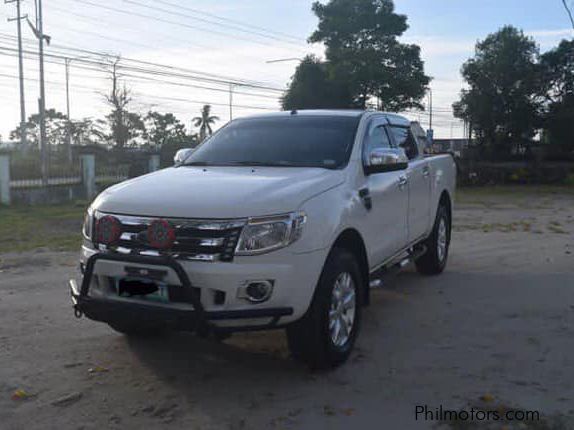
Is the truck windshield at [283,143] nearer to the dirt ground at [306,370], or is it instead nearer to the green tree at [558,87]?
the dirt ground at [306,370]

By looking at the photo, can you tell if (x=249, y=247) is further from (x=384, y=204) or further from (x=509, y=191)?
(x=509, y=191)

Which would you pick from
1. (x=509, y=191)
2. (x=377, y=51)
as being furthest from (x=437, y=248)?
(x=377, y=51)

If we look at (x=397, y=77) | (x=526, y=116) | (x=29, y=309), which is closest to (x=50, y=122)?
(x=397, y=77)

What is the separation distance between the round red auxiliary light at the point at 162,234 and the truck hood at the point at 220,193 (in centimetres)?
7

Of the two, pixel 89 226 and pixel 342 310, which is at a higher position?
pixel 89 226

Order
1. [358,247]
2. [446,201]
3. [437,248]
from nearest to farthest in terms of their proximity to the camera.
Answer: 1. [358,247]
2. [437,248]
3. [446,201]

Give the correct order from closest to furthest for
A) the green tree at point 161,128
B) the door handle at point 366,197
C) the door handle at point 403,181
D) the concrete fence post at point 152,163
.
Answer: the door handle at point 366,197 < the door handle at point 403,181 < the concrete fence post at point 152,163 < the green tree at point 161,128

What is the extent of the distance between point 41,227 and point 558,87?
96.1ft

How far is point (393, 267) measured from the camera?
599 cm

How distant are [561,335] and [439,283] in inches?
82.9

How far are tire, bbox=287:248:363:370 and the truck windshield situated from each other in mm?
878

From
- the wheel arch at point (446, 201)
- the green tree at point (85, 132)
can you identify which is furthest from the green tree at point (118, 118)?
the wheel arch at point (446, 201)

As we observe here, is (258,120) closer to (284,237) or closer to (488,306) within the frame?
(284,237)

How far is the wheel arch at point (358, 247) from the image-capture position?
4576 mm
